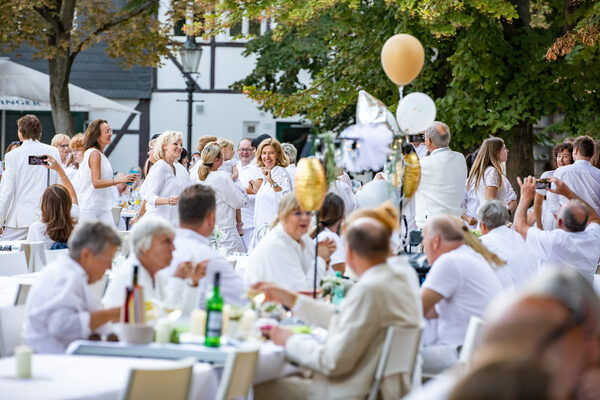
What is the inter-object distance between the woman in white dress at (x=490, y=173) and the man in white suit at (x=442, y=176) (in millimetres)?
509

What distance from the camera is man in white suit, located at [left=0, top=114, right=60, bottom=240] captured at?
34.0 feet

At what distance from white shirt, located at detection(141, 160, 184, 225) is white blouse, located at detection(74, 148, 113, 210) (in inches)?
16.6

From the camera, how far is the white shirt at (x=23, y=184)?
10359 millimetres

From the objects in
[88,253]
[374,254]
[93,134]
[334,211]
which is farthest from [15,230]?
[374,254]

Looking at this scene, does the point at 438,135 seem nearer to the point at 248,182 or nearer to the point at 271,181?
the point at 271,181

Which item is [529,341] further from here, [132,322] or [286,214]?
[286,214]

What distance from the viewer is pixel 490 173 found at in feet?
31.8

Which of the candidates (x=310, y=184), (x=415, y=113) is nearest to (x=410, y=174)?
(x=415, y=113)

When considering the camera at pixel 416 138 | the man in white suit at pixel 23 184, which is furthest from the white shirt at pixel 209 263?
the man in white suit at pixel 23 184

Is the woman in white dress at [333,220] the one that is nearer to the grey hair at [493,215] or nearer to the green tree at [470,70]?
the grey hair at [493,215]

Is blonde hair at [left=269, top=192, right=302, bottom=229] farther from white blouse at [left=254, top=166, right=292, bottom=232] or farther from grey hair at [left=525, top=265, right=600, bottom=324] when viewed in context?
grey hair at [left=525, top=265, right=600, bottom=324]

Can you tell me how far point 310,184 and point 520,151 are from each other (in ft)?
31.2

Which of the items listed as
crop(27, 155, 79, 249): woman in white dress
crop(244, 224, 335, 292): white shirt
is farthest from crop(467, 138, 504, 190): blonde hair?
crop(27, 155, 79, 249): woman in white dress

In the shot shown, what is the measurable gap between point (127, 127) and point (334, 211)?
64.4 feet
